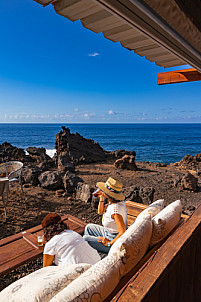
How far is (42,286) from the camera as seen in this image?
1.12 meters

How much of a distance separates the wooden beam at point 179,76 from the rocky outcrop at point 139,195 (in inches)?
103

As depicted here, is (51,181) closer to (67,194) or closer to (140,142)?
(67,194)

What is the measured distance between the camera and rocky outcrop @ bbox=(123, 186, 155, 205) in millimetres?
4986

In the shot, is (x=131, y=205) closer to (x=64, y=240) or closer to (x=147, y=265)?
(x=64, y=240)

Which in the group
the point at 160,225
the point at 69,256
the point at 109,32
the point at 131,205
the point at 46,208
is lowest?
the point at 46,208

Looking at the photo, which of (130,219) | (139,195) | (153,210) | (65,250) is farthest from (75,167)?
(65,250)

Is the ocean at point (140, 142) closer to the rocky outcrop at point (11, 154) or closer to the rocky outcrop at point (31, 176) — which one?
the rocky outcrop at point (11, 154)

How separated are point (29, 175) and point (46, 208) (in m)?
2.26

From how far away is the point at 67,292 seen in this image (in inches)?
Answer: 39.1

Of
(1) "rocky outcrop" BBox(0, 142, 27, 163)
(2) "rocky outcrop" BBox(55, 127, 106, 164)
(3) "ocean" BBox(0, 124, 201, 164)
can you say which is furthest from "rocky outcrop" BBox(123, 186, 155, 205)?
(3) "ocean" BBox(0, 124, 201, 164)

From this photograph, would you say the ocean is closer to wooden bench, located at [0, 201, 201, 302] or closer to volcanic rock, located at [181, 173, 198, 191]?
volcanic rock, located at [181, 173, 198, 191]

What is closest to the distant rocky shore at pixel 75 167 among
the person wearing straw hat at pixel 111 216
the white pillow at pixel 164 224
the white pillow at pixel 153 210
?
the white pillow at pixel 153 210

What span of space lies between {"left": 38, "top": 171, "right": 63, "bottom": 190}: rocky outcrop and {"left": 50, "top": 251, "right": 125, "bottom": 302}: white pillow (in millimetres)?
5253

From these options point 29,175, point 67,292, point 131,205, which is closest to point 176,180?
point 131,205
